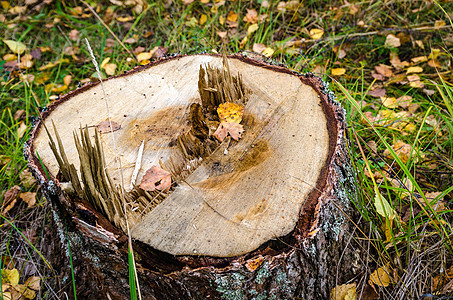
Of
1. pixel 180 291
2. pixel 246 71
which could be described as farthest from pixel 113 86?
pixel 180 291

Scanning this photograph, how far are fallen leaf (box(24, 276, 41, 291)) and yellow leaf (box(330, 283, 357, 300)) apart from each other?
4.68ft

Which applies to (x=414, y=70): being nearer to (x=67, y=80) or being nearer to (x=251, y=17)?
(x=251, y=17)

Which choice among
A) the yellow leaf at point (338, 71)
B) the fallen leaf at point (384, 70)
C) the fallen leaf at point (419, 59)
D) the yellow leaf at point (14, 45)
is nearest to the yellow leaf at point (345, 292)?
the yellow leaf at point (338, 71)

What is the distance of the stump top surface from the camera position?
1115mm

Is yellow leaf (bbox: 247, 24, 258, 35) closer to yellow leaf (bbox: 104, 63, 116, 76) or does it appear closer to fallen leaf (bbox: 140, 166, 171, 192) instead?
yellow leaf (bbox: 104, 63, 116, 76)

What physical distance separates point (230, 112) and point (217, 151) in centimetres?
19

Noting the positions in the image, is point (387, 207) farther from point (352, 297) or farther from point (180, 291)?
point (180, 291)

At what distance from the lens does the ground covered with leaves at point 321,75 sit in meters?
1.55

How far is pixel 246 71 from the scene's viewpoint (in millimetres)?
1699

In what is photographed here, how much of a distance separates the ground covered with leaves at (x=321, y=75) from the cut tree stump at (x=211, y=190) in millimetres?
215

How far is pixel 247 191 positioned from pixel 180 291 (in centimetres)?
40

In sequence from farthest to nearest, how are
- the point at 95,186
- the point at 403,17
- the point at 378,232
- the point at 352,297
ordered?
the point at 403,17
the point at 378,232
the point at 352,297
the point at 95,186

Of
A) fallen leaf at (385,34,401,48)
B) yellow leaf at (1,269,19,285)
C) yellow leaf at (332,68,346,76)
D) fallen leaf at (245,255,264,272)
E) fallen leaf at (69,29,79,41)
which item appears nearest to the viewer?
fallen leaf at (245,255,264,272)

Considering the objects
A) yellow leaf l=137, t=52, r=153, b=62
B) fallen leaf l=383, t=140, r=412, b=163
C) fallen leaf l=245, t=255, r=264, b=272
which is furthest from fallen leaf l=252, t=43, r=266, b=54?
fallen leaf l=245, t=255, r=264, b=272
